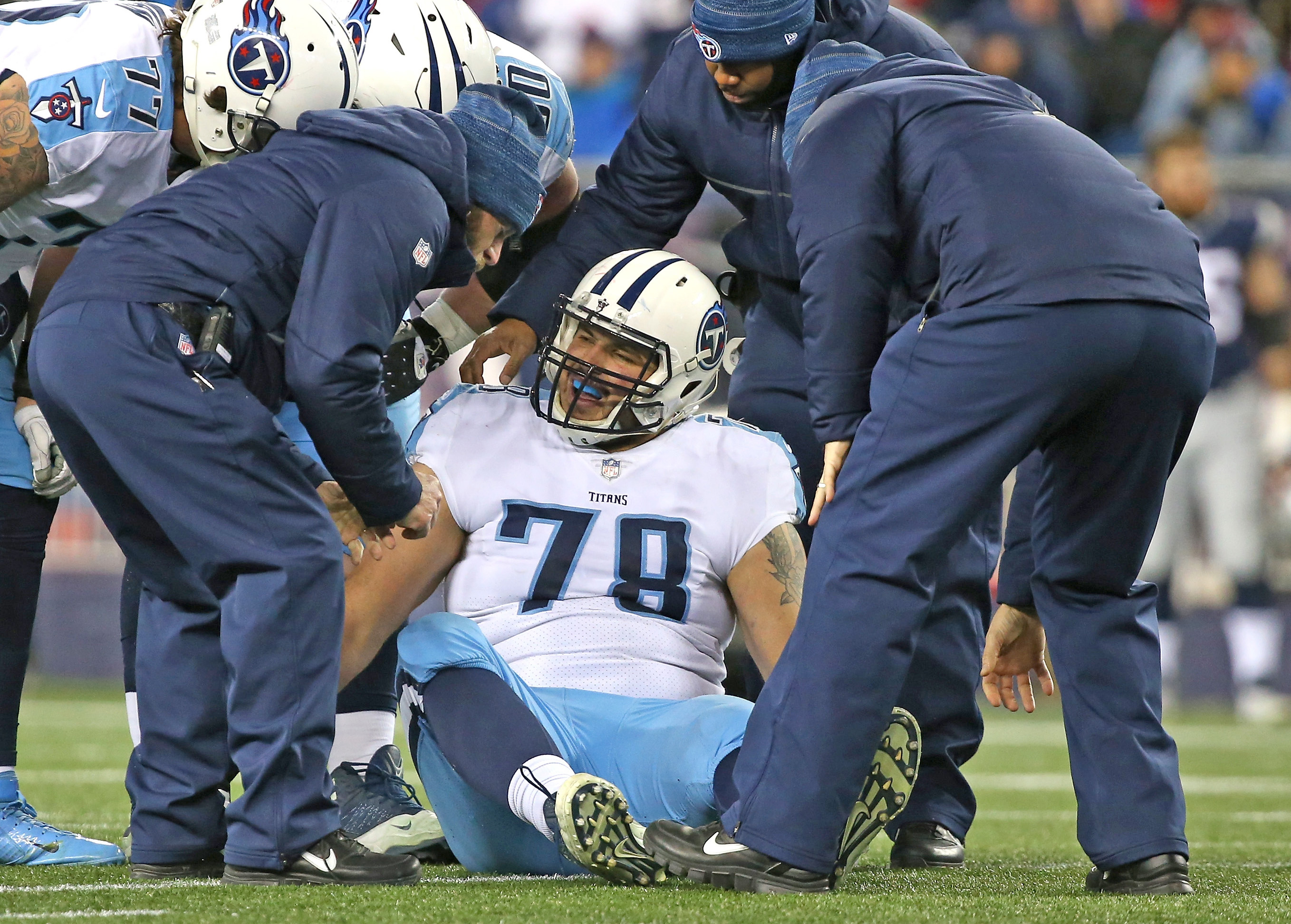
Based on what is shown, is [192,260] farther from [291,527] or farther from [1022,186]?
[1022,186]

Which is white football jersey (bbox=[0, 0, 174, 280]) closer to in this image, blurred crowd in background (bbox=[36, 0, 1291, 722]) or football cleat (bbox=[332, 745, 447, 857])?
football cleat (bbox=[332, 745, 447, 857])

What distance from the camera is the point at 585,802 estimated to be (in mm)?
2719

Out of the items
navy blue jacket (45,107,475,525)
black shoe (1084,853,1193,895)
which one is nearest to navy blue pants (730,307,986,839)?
black shoe (1084,853,1193,895)

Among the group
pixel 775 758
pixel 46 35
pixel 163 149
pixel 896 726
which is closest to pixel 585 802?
pixel 775 758

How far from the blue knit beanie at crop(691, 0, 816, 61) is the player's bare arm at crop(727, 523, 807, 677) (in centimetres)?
105

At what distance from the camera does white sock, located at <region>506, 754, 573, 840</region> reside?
284 cm

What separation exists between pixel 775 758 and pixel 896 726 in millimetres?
241

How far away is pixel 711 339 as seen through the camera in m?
3.62

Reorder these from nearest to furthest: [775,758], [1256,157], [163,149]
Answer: [775,758] < [163,149] < [1256,157]

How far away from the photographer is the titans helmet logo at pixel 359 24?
343 centimetres

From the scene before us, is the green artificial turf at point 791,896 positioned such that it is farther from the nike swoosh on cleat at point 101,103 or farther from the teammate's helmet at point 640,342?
the nike swoosh on cleat at point 101,103

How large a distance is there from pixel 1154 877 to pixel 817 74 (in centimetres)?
162

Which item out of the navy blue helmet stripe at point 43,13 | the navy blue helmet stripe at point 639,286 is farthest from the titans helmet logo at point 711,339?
the navy blue helmet stripe at point 43,13

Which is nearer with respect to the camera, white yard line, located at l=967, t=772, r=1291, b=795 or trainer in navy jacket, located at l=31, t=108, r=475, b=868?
trainer in navy jacket, located at l=31, t=108, r=475, b=868
